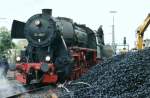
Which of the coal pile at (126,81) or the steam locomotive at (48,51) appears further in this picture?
the steam locomotive at (48,51)

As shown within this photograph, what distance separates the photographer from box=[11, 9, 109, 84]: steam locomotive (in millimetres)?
21344

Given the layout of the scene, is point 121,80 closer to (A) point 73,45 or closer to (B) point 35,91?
(B) point 35,91

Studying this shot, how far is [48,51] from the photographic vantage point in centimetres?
2216

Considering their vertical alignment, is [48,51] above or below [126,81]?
above

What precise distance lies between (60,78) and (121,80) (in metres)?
9.12

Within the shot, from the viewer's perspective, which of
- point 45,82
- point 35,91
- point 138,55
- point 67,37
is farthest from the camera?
point 67,37

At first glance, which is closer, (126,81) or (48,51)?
(126,81)

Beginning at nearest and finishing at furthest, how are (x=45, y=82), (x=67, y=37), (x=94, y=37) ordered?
(x=45, y=82), (x=67, y=37), (x=94, y=37)

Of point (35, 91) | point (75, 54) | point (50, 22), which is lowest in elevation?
point (35, 91)

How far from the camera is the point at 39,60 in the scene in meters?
22.3

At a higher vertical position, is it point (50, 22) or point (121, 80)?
point (50, 22)

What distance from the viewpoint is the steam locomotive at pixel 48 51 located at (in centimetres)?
2134

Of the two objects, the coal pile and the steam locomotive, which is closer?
the coal pile

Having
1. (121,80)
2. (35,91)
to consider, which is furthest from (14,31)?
(121,80)
